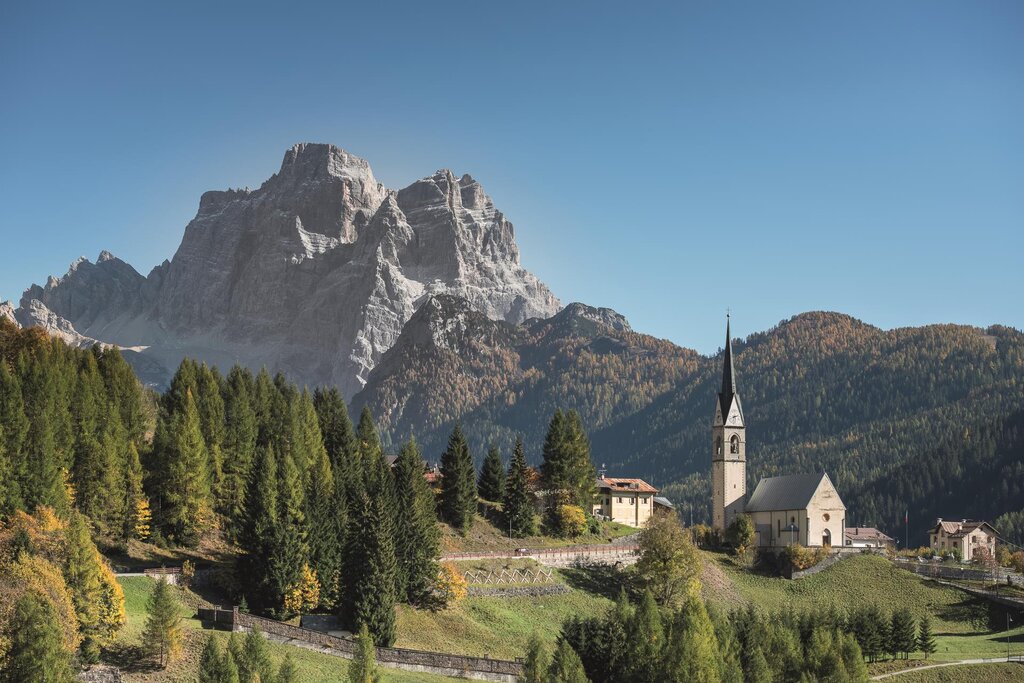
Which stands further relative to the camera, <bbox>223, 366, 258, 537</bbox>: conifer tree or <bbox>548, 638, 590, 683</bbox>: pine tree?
<bbox>223, 366, 258, 537</bbox>: conifer tree

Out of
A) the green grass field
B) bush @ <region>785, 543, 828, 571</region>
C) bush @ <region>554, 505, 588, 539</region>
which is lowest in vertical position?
the green grass field

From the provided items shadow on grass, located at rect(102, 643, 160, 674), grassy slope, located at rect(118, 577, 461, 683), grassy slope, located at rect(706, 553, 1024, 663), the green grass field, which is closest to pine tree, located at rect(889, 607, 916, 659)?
the green grass field

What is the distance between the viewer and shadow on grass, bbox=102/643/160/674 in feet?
220

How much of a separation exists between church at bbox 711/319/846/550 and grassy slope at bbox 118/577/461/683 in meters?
75.6

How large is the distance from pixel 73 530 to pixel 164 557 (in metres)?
21.4

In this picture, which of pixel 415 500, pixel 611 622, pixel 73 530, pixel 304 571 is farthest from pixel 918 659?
pixel 73 530

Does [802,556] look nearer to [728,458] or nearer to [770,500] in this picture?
[770,500]

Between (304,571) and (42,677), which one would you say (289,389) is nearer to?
(304,571)

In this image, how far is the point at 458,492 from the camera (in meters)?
121

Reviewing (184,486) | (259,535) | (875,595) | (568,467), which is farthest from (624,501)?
(259,535)

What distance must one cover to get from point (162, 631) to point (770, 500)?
327 ft

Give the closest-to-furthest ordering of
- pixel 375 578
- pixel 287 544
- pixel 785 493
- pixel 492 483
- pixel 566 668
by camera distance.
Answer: pixel 566 668, pixel 375 578, pixel 287 544, pixel 492 483, pixel 785 493

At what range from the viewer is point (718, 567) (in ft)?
433

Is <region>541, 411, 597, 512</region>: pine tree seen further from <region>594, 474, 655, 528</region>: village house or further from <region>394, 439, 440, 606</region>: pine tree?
<region>394, 439, 440, 606</region>: pine tree
